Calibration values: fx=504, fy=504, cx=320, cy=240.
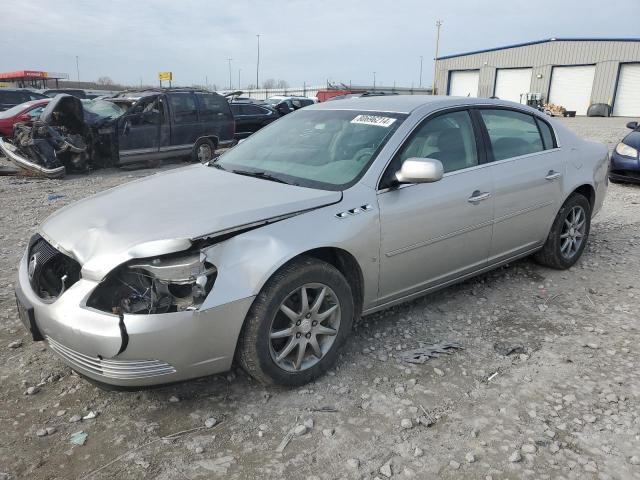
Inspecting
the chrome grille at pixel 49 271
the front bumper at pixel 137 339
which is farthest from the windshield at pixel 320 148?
the chrome grille at pixel 49 271

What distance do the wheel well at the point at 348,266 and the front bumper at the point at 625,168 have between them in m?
7.69

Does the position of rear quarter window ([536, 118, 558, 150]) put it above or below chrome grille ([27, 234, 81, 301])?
above

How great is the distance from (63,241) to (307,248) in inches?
51.2

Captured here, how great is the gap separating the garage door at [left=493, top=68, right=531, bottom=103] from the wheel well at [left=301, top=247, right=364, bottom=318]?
137 ft

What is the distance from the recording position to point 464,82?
153ft

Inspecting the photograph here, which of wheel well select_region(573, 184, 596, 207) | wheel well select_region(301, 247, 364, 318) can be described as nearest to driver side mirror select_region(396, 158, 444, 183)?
wheel well select_region(301, 247, 364, 318)

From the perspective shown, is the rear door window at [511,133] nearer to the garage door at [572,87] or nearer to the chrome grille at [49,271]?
the chrome grille at [49,271]

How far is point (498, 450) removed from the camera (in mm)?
2439

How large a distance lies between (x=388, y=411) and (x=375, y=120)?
1.94m

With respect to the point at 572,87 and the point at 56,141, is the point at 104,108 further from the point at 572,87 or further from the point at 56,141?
the point at 572,87

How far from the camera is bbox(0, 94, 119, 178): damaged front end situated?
387 inches

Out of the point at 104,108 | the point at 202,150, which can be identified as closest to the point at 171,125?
the point at 202,150

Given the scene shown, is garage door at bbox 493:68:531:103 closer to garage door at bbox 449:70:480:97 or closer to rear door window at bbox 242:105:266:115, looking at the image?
garage door at bbox 449:70:480:97

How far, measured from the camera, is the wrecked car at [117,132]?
32.6ft
